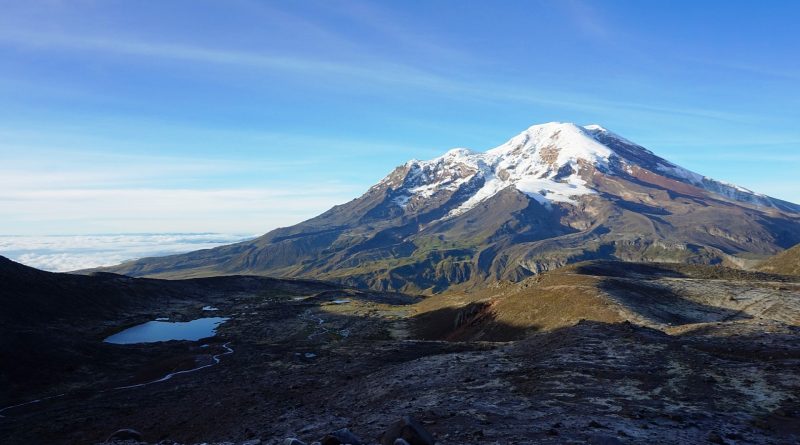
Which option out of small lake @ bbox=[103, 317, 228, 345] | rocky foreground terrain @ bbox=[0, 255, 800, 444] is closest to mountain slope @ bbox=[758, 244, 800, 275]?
rocky foreground terrain @ bbox=[0, 255, 800, 444]

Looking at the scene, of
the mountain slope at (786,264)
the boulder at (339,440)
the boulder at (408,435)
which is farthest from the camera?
the mountain slope at (786,264)

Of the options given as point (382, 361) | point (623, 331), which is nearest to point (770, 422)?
point (623, 331)

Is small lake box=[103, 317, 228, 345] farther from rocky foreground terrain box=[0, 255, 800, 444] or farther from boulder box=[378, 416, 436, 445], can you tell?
boulder box=[378, 416, 436, 445]

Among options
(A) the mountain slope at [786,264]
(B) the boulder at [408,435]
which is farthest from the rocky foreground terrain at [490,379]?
(A) the mountain slope at [786,264]

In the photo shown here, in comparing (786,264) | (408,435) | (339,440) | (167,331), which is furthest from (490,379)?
(786,264)

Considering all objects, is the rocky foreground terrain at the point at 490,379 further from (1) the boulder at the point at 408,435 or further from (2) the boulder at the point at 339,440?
(1) the boulder at the point at 408,435

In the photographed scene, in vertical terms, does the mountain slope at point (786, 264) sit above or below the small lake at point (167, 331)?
above
